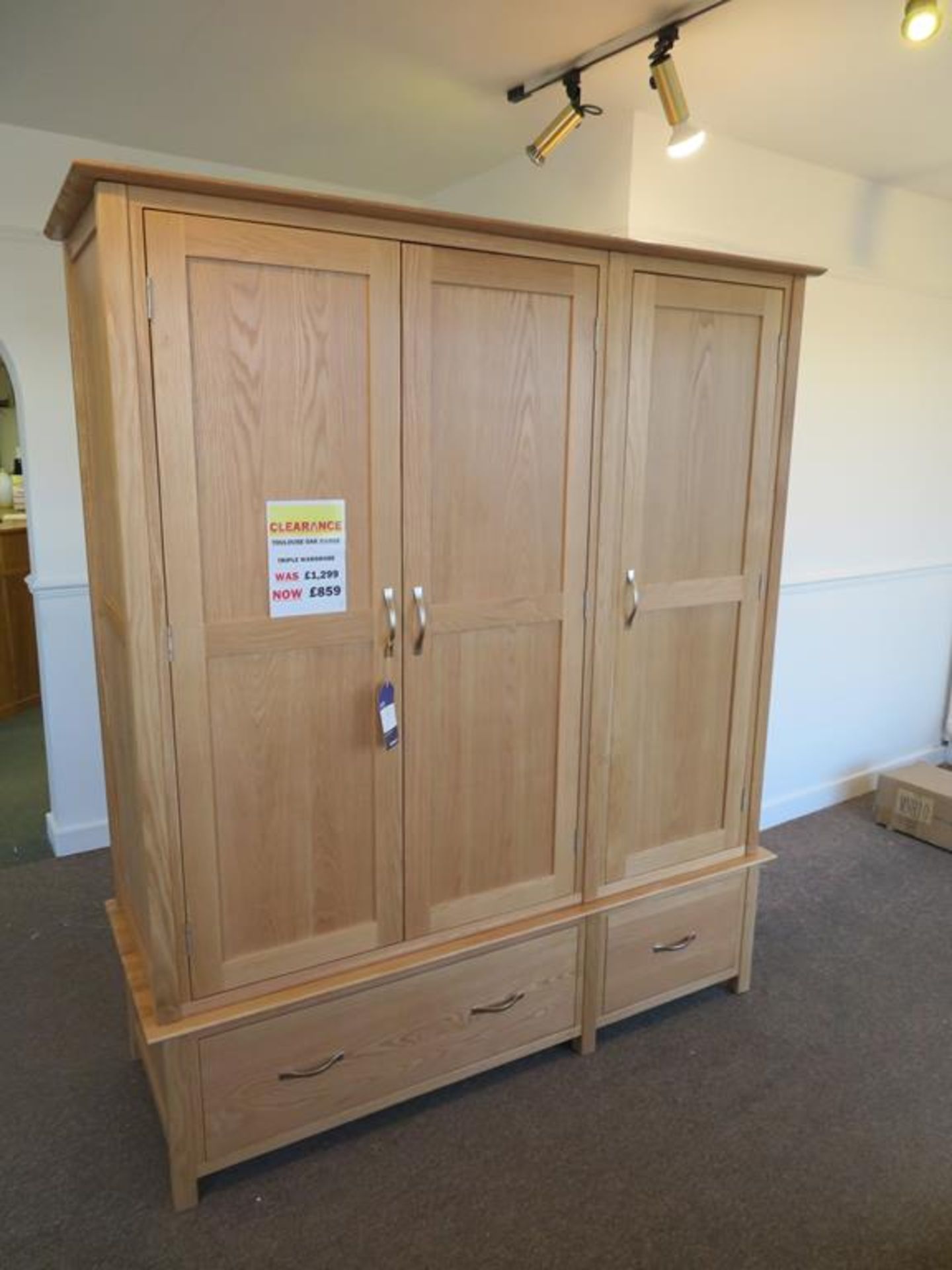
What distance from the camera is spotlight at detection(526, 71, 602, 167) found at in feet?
7.22

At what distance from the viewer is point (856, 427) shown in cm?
335

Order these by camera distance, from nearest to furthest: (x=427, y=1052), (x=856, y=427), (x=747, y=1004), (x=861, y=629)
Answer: (x=427, y=1052) < (x=747, y=1004) < (x=856, y=427) < (x=861, y=629)

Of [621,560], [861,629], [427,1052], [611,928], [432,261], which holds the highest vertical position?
[432,261]

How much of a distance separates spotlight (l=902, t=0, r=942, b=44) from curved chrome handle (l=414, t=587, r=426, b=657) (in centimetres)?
153

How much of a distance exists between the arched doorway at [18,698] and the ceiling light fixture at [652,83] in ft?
8.30

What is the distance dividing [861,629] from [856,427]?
872 millimetres

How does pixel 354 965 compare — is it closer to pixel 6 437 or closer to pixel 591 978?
pixel 591 978

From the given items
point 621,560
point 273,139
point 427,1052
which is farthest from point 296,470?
point 273,139

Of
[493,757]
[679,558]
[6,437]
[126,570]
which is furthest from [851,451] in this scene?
[6,437]

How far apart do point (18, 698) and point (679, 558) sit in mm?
4065

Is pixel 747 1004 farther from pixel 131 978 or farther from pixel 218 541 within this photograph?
pixel 218 541

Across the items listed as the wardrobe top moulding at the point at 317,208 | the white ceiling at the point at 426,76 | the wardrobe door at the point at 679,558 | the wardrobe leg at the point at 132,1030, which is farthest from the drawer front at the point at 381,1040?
the white ceiling at the point at 426,76

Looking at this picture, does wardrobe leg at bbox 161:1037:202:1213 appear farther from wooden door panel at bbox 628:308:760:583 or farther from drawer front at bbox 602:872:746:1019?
wooden door panel at bbox 628:308:760:583

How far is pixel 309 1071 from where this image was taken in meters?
1.82
